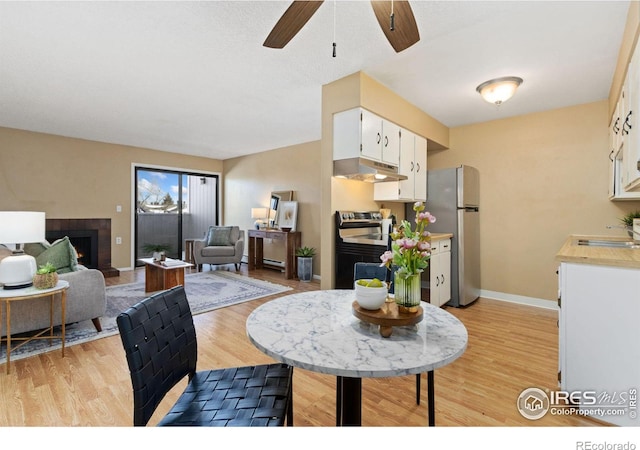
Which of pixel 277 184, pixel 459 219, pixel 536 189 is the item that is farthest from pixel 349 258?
pixel 277 184

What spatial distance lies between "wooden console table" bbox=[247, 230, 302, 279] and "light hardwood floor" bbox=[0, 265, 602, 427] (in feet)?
7.59

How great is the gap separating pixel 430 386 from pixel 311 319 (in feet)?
2.41

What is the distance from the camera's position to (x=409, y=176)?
3.61 metres

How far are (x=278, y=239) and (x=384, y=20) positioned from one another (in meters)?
4.48

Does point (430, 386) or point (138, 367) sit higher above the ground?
point (138, 367)

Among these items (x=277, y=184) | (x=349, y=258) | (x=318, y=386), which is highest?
(x=277, y=184)

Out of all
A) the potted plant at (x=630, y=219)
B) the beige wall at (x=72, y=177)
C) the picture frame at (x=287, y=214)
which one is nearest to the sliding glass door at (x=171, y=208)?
the beige wall at (x=72, y=177)

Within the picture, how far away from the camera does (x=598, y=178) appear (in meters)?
3.34

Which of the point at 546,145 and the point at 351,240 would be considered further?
the point at 546,145

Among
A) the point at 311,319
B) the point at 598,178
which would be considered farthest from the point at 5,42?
the point at 598,178

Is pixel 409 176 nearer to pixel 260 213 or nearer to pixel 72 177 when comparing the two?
pixel 260 213
